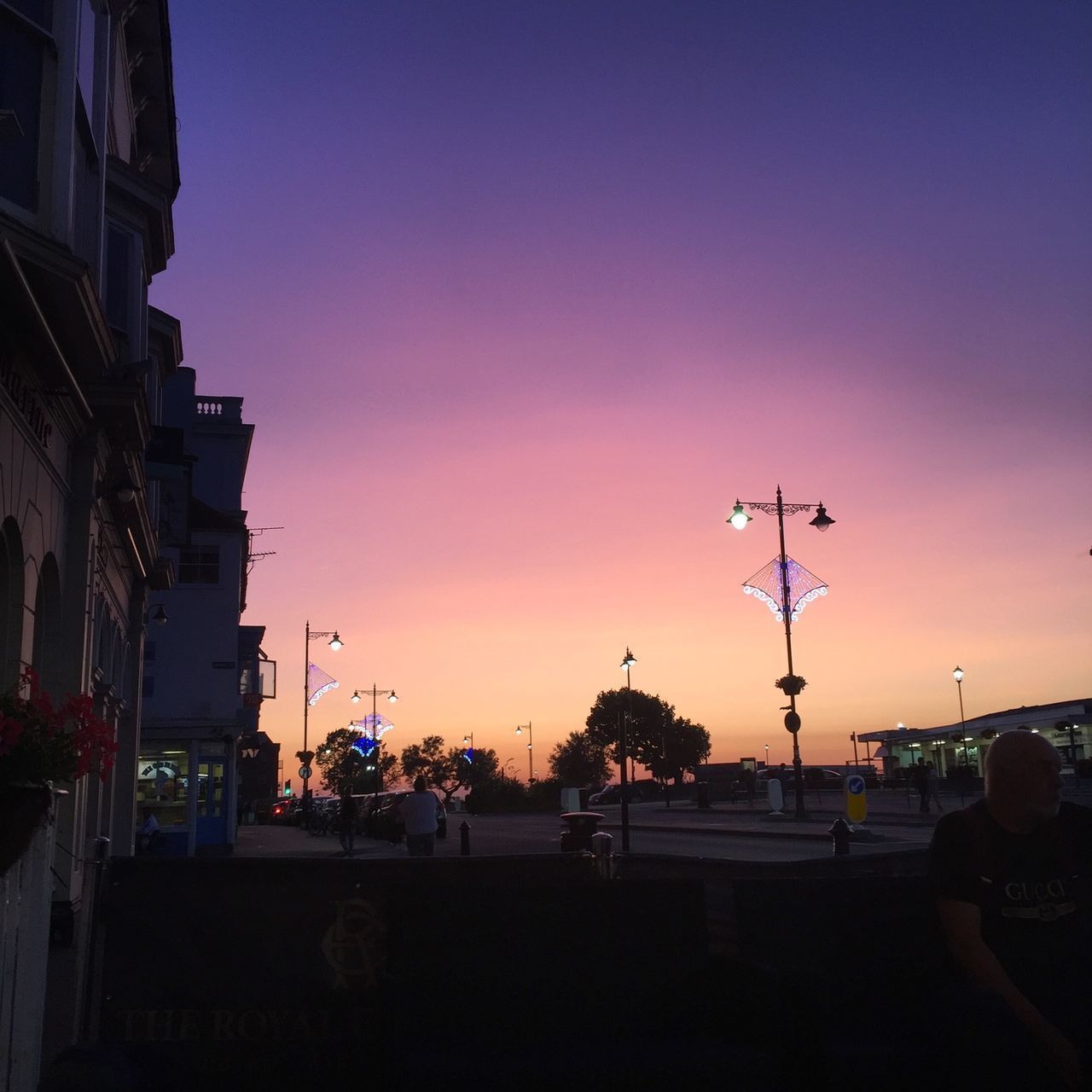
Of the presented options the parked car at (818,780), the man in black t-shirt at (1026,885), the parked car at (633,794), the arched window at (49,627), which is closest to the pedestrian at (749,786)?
the parked car at (818,780)

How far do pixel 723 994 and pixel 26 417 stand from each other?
308 inches

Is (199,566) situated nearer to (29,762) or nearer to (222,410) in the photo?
(222,410)

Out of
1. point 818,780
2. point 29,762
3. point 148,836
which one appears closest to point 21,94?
point 29,762

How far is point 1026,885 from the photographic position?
15.9 feet

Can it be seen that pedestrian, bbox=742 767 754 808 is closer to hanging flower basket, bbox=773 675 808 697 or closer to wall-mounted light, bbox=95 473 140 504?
hanging flower basket, bbox=773 675 808 697

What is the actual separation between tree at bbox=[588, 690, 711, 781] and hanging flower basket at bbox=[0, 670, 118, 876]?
5068 inches

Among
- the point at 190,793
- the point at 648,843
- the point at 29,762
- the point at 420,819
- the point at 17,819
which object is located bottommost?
the point at 648,843

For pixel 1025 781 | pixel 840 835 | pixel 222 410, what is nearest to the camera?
pixel 1025 781

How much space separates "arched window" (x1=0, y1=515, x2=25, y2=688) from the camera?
32.0ft

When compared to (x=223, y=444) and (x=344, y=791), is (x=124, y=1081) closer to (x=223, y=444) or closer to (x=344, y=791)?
(x=344, y=791)

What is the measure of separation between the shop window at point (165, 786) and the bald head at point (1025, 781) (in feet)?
104

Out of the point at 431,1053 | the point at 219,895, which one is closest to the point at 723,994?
the point at 431,1053

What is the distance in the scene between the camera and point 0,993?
481cm

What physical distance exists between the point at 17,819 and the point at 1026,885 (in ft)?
14.7
